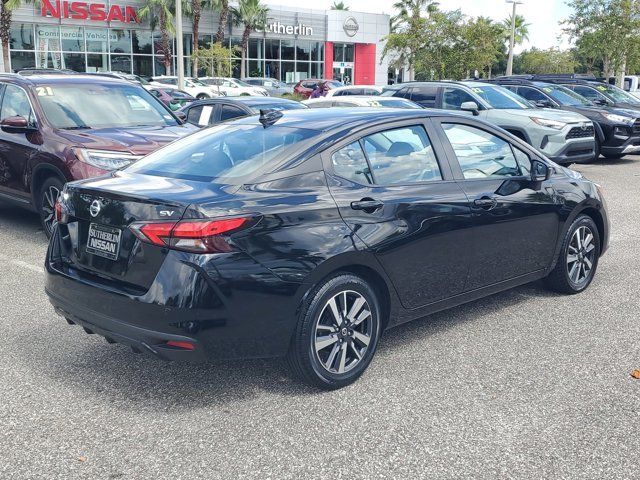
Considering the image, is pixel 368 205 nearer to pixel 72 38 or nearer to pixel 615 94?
pixel 615 94

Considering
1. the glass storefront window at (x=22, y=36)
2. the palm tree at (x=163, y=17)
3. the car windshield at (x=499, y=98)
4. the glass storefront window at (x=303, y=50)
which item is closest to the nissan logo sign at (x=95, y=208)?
the car windshield at (x=499, y=98)

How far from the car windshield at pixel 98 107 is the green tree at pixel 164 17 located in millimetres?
37011

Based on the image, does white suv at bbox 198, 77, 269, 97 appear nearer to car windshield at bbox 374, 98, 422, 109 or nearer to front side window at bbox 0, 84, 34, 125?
car windshield at bbox 374, 98, 422, 109

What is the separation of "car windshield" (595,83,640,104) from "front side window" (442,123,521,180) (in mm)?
15745

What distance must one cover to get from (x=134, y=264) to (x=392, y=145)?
1.81 meters

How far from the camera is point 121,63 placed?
45562 mm

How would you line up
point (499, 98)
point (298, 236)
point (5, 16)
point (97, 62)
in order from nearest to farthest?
point (298, 236) → point (499, 98) → point (5, 16) → point (97, 62)

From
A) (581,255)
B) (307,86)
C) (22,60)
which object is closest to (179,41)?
(307,86)

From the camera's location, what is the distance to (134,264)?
3.84m

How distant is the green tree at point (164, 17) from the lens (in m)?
43.9

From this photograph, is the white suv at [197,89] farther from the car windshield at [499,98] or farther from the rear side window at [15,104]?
the rear side window at [15,104]

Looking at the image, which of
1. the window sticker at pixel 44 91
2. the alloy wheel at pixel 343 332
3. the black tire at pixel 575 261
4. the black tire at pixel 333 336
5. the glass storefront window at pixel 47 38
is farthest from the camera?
the glass storefront window at pixel 47 38

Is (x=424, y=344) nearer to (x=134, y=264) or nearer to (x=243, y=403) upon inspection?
(x=243, y=403)

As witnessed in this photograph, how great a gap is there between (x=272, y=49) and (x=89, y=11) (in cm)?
1390
